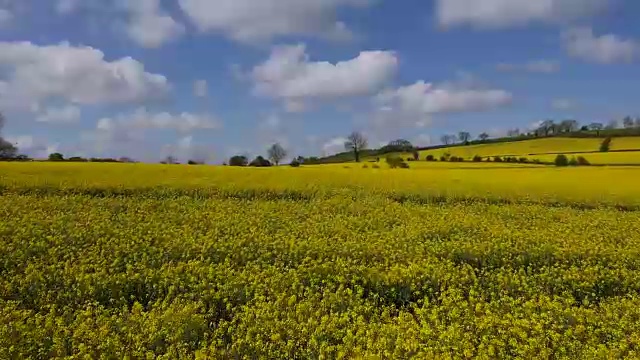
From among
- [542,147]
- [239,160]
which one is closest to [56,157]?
[239,160]

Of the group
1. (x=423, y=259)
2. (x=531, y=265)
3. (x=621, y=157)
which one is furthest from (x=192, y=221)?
(x=621, y=157)

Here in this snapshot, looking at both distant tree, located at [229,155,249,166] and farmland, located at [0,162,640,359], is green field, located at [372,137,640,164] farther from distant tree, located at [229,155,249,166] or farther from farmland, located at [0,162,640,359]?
farmland, located at [0,162,640,359]

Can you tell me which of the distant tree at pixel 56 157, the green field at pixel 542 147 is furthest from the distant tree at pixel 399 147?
the distant tree at pixel 56 157

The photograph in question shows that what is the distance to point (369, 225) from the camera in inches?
669

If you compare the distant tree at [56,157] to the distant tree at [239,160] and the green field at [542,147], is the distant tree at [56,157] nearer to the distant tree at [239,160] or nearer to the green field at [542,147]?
the distant tree at [239,160]

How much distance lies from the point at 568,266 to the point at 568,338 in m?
5.82

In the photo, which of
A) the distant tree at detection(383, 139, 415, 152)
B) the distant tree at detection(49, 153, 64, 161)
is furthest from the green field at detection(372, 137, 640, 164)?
the distant tree at detection(49, 153, 64, 161)

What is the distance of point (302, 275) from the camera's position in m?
11.0

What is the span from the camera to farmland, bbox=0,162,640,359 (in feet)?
24.8

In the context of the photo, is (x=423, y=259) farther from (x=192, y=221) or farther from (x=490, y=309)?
(x=192, y=221)

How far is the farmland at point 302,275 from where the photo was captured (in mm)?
7570

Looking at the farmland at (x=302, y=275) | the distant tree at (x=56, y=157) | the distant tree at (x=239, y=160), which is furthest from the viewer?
the distant tree at (x=239, y=160)

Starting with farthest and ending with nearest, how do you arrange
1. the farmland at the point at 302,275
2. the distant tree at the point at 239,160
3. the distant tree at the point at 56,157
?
the distant tree at the point at 239,160 < the distant tree at the point at 56,157 < the farmland at the point at 302,275

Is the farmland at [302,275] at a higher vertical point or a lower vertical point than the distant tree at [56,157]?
lower
